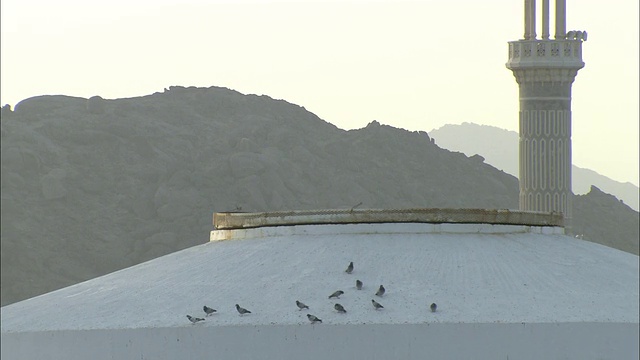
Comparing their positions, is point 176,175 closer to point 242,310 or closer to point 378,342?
point 242,310

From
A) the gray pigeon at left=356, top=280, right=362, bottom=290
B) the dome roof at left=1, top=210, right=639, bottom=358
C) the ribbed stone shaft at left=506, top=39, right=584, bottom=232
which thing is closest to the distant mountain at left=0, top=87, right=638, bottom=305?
the ribbed stone shaft at left=506, top=39, right=584, bottom=232

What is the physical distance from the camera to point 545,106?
7112 cm

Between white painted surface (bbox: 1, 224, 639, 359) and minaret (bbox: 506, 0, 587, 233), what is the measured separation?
39.9 meters

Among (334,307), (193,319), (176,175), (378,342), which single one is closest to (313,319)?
(334,307)

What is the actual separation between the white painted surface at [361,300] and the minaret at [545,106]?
39.9 m

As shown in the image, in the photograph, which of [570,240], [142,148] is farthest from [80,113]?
[570,240]

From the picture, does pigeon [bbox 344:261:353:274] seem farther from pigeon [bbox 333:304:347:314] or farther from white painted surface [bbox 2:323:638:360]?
white painted surface [bbox 2:323:638:360]

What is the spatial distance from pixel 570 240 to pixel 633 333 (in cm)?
590

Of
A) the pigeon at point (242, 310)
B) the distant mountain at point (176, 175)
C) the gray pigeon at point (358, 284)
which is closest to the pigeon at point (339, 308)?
the gray pigeon at point (358, 284)

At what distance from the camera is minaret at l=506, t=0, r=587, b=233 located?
2790 inches

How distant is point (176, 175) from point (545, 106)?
300 ft

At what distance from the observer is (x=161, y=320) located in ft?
85.1

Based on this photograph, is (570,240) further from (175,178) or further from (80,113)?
(80,113)

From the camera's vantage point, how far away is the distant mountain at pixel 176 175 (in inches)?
5684
